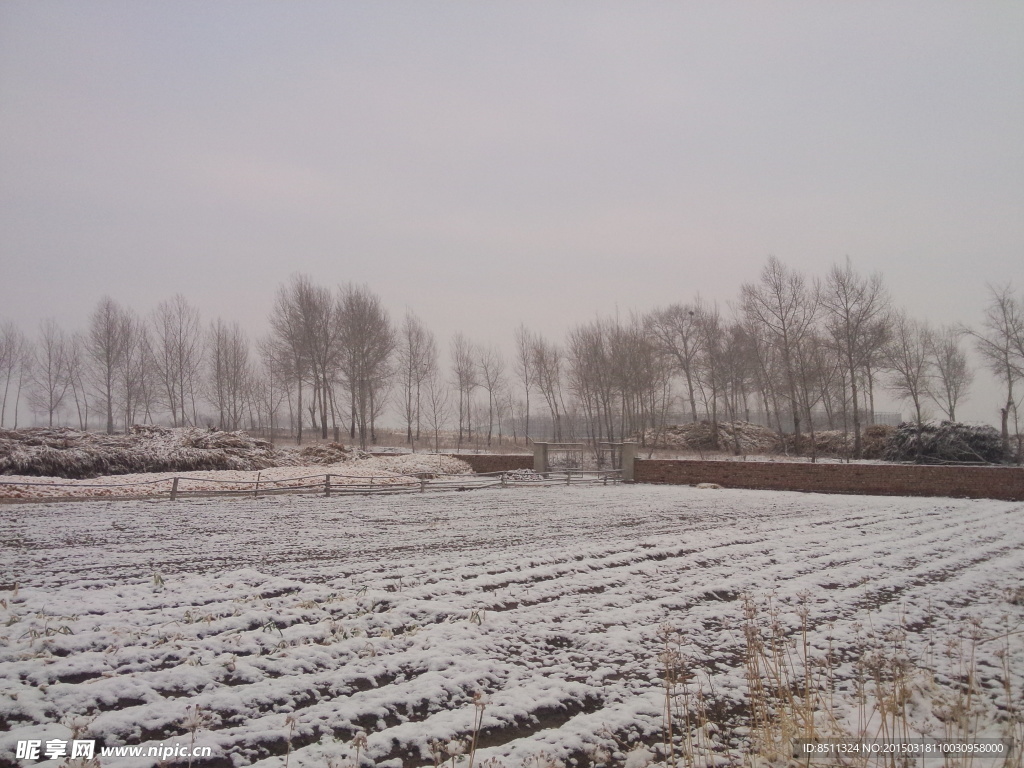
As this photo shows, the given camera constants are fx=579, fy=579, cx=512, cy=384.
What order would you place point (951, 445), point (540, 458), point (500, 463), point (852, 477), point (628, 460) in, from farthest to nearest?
point (500, 463) → point (540, 458) → point (628, 460) → point (951, 445) → point (852, 477)

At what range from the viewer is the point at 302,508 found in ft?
48.3

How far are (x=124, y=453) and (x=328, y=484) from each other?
917 centimetres

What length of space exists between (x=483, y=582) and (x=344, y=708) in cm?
323

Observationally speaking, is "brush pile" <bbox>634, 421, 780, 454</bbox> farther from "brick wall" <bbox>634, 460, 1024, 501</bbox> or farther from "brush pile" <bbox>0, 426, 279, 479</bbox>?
"brush pile" <bbox>0, 426, 279, 479</bbox>

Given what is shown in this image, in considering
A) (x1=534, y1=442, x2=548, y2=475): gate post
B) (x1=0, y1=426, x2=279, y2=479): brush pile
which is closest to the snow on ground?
(x1=0, y1=426, x2=279, y2=479): brush pile

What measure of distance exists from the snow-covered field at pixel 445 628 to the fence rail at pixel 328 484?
6.27 meters

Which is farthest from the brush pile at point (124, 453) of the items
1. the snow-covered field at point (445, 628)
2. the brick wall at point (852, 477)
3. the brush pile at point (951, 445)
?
the brush pile at point (951, 445)

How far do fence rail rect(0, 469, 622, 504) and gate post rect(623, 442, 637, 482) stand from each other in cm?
36

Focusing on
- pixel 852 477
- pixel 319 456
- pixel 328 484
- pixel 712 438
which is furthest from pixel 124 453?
pixel 712 438

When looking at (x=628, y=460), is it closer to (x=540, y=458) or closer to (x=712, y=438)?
(x=540, y=458)

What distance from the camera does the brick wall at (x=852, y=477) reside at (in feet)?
56.3

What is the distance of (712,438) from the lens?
37156 millimetres

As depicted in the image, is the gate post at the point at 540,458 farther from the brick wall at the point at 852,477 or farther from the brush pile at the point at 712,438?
the brush pile at the point at 712,438

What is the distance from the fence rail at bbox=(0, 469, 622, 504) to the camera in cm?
1656
